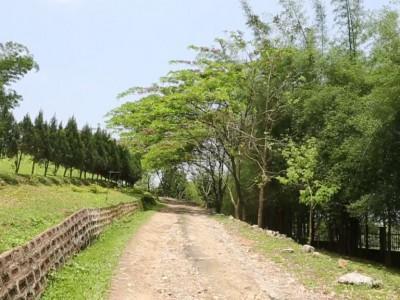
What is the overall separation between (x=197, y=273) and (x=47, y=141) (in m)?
28.6

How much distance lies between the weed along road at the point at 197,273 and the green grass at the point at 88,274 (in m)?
0.20

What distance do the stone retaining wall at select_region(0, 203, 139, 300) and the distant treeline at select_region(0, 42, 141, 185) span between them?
20256 mm

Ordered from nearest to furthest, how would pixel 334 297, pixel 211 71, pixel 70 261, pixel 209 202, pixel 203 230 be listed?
1. pixel 334 297
2. pixel 70 261
3. pixel 203 230
4. pixel 211 71
5. pixel 209 202

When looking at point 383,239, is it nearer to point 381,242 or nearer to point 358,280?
point 381,242

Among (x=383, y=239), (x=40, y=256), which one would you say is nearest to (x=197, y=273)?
(x=40, y=256)

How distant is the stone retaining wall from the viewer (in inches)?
227

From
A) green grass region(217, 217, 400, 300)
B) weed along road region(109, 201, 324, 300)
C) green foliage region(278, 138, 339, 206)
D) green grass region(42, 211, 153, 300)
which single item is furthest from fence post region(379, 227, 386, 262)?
green grass region(42, 211, 153, 300)

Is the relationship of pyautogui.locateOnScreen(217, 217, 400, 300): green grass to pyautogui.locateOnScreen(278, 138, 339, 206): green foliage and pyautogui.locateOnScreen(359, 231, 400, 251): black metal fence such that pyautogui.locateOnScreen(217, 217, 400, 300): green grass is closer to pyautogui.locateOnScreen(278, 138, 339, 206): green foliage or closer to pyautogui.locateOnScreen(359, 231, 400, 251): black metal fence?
pyautogui.locateOnScreen(278, 138, 339, 206): green foliage

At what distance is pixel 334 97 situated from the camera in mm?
20797

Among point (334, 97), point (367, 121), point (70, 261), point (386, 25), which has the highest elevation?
point (386, 25)

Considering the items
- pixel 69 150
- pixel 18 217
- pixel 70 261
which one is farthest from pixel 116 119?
pixel 70 261

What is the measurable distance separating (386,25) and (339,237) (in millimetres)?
12721

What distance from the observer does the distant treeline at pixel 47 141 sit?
2973 centimetres

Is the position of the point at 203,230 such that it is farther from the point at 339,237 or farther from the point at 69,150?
the point at 69,150
